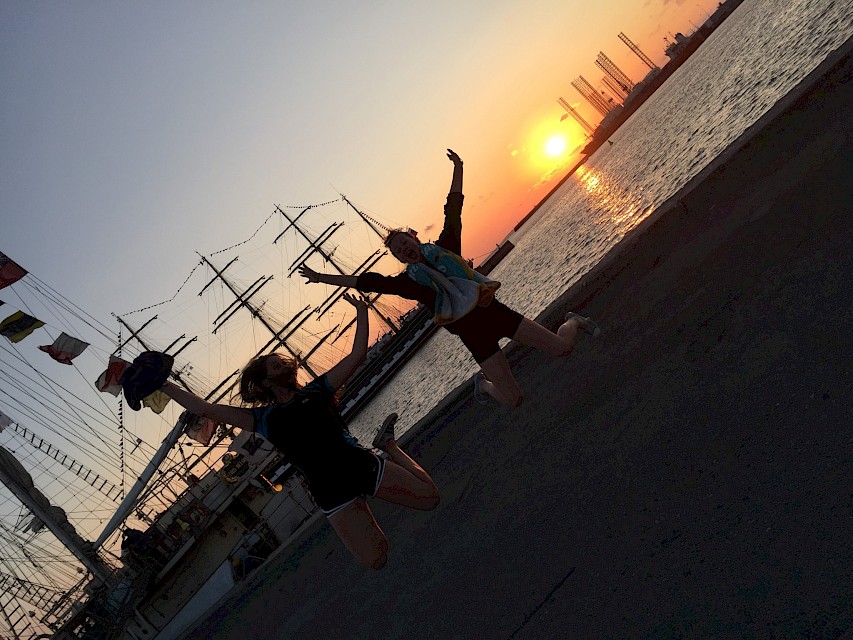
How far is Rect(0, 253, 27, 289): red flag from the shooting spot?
16.3 meters

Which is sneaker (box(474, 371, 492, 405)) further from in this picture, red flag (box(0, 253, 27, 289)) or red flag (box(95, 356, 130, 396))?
red flag (box(0, 253, 27, 289))

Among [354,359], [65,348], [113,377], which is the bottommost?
[354,359]

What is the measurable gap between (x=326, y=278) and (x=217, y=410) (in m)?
1.40

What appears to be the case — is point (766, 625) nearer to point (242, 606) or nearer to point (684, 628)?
point (684, 628)

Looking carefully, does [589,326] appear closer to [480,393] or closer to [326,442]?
[480,393]

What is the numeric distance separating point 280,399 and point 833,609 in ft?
10.6

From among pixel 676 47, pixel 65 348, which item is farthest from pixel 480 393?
pixel 676 47

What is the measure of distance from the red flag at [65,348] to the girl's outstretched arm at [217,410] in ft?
53.3

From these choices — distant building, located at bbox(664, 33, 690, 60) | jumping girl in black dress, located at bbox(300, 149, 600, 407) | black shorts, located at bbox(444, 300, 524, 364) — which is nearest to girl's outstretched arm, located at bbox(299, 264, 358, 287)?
jumping girl in black dress, located at bbox(300, 149, 600, 407)

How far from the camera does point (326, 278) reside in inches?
169

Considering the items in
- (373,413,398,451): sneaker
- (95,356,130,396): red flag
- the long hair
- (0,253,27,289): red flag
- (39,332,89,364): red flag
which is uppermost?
(0,253,27,289): red flag

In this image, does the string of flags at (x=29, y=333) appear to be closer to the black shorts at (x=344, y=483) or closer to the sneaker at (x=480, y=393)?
the sneaker at (x=480, y=393)

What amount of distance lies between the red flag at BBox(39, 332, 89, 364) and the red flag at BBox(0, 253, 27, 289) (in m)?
2.37

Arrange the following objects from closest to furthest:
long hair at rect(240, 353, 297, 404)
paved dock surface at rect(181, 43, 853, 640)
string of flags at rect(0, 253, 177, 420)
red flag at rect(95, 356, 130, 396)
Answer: paved dock surface at rect(181, 43, 853, 640)
long hair at rect(240, 353, 297, 404)
red flag at rect(95, 356, 130, 396)
string of flags at rect(0, 253, 177, 420)
